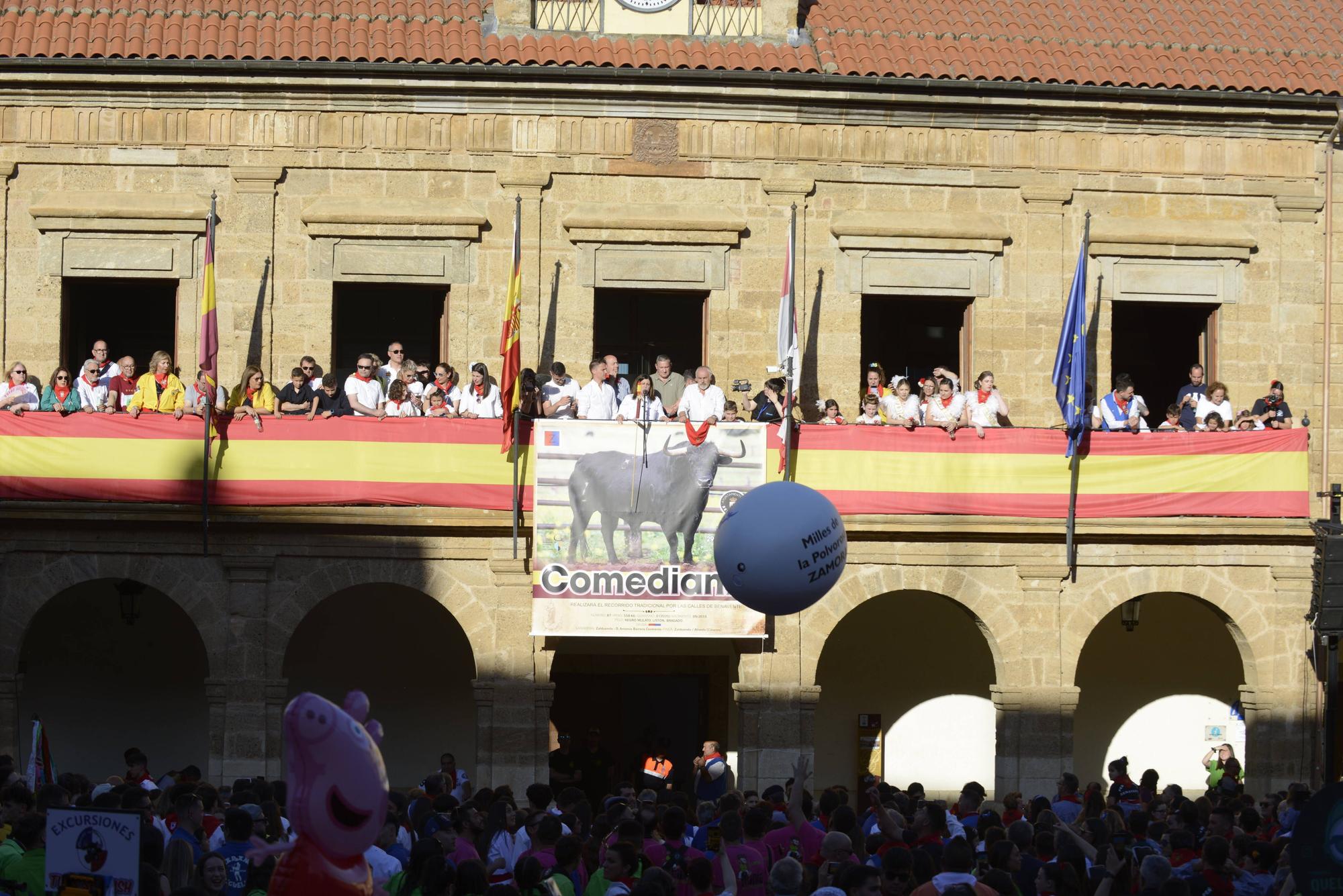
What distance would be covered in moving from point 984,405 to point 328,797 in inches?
519

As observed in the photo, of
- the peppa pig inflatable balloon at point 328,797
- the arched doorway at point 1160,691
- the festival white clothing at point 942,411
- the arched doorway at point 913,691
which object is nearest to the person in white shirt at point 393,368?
the festival white clothing at point 942,411

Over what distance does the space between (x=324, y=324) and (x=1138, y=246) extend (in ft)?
28.0

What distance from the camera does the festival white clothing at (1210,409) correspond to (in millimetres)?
20531

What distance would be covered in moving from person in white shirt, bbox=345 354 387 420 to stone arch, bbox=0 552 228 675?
2.09 m

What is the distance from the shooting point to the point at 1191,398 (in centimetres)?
2066

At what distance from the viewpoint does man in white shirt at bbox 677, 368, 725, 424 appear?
19734 millimetres

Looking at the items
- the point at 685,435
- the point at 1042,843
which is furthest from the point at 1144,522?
the point at 1042,843

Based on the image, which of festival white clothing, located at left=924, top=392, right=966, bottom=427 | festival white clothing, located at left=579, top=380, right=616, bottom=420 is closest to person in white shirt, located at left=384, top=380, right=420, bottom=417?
festival white clothing, located at left=579, top=380, right=616, bottom=420

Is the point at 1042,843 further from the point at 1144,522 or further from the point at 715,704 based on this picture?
the point at 715,704

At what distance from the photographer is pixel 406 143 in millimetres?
20641

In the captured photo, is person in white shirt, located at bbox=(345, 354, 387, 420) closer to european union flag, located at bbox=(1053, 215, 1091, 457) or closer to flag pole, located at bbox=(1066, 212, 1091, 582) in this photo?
european union flag, located at bbox=(1053, 215, 1091, 457)

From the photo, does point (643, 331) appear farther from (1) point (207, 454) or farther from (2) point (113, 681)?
(2) point (113, 681)

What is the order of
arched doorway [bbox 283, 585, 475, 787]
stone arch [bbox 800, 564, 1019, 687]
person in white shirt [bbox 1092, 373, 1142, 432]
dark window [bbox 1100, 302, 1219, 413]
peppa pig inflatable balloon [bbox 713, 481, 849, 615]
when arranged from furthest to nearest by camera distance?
dark window [bbox 1100, 302, 1219, 413]
arched doorway [bbox 283, 585, 475, 787]
person in white shirt [bbox 1092, 373, 1142, 432]
stone arch [bbox 800, 564, 1019, 687]
peppa pig inflatable balloon [bbox 713, 481, 849, 615]

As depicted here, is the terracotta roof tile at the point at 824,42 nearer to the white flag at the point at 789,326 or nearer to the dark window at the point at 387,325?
the white flag at the point at 789,326
